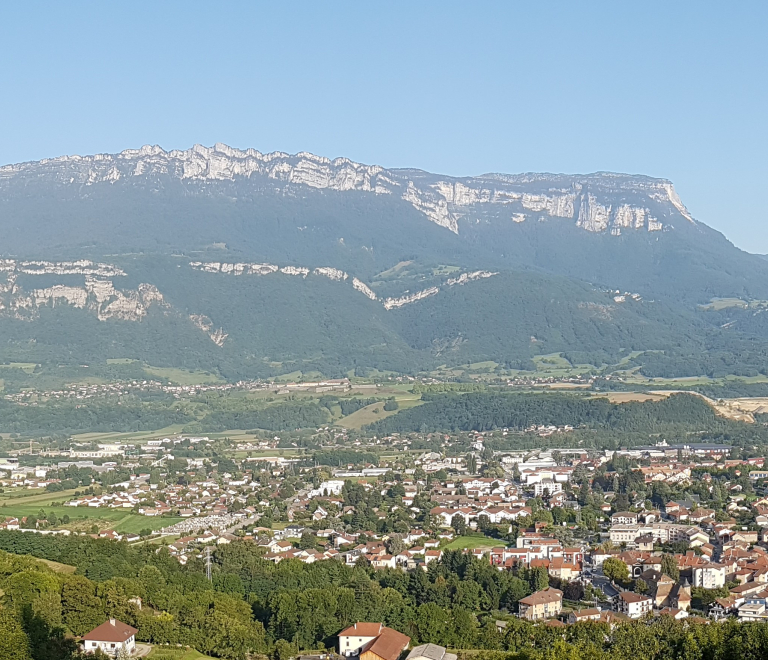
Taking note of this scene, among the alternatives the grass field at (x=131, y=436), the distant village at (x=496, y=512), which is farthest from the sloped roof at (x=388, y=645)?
the grass field at (x=131, y=436)

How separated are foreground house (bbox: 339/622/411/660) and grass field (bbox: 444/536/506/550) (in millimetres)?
16519

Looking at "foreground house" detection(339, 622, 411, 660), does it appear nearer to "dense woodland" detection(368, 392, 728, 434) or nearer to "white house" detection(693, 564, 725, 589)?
"white house" detection(693, 564, 725, 589)

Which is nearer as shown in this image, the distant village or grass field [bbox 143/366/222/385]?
the distant village

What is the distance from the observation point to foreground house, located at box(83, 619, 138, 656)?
42125mm

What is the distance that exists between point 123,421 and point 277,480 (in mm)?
40999

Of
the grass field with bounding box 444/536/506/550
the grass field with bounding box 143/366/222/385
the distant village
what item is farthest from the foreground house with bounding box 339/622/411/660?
the grass field with bounding box 143/366/222/385

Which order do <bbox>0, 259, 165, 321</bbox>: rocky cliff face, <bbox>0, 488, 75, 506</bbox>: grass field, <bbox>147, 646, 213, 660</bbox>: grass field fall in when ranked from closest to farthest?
<bbox>147, 646, 213, 660</bbox>: grass field
<bbox>0, 488, 75, 506</bbox>: grass field
<bbox>0, 259, 165, 321</bbox>: rocky cliff face

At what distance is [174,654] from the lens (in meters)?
42.3

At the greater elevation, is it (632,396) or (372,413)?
(632,396)

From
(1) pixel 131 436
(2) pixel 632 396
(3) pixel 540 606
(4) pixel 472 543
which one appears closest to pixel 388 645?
(3) pixel 540 606

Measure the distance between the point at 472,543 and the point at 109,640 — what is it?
2466 cm

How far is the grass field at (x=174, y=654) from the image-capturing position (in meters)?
41.8

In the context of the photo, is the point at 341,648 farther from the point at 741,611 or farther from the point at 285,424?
the point at 285,424

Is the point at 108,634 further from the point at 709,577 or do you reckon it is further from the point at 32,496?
the point at 32,496
